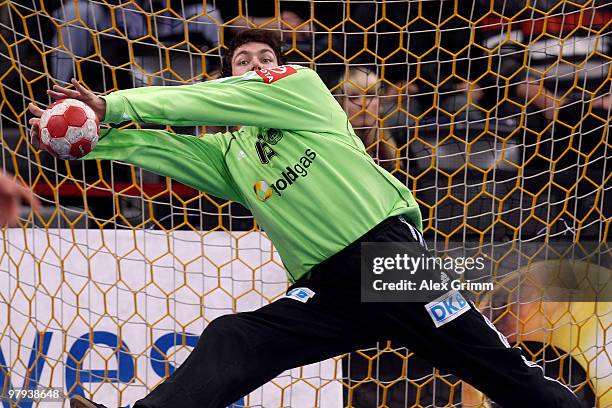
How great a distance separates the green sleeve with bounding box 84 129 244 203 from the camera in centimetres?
314

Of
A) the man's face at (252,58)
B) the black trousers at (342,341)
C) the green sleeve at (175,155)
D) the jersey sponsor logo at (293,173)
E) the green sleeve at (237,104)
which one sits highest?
the man's face at (252,58)

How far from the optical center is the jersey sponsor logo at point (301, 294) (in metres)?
3.12

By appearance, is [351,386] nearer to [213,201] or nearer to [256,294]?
[256,294]

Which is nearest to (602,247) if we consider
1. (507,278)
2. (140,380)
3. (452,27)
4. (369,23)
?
(507,278)

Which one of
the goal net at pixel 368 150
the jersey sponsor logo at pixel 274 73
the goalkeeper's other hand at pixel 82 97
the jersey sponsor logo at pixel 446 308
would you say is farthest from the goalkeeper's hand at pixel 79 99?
the goal net at pixel 368 150

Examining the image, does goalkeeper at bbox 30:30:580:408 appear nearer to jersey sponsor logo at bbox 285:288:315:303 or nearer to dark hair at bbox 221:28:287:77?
jersey sponsor logo at bbox 285:288:315:303

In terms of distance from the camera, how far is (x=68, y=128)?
2764mm

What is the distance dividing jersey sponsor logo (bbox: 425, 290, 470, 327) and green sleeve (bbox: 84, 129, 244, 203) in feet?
2.70

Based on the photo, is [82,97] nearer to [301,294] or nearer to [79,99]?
[79,99]

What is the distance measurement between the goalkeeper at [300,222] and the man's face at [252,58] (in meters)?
0.22
